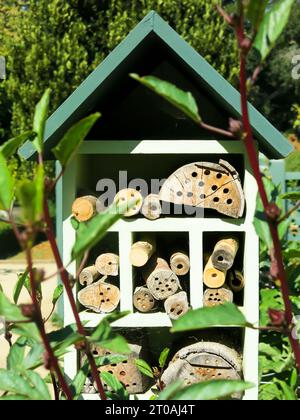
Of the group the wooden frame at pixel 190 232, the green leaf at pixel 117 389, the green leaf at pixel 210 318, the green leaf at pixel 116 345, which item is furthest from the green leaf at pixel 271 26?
the wooden frame at pixel 190 232

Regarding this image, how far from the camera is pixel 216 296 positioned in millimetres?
2980

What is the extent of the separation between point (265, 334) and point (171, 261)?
1.38 m

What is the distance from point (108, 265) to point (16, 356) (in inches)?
57.2

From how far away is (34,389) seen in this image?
55.1 inches

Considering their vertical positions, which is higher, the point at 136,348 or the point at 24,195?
the point at 24,195

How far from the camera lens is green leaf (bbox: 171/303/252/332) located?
121 centimetres

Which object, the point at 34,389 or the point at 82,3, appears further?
the point at 82,3

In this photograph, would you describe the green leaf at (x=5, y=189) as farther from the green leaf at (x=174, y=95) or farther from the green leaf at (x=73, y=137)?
the green leaf at (x=174, y=95)

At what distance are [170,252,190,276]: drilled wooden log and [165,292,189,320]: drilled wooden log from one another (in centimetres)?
18

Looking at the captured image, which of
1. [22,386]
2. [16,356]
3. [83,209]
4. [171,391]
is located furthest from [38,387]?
[83,209]

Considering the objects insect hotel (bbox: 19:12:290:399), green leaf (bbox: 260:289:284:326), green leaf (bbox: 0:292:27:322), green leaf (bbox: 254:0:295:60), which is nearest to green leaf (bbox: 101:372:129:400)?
insect hotel (bbox: 19:12:290:399)

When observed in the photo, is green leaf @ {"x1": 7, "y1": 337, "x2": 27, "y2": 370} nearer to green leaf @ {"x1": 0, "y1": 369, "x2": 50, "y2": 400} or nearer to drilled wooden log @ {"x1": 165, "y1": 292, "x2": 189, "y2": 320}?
green leaf @ {"x1": 0, "y1": 369, "x2": 50, "y2": 400}
